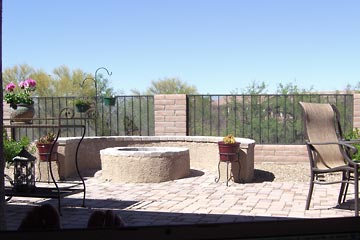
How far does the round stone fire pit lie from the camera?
7.00 metres

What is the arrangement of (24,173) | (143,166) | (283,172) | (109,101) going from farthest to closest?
1. (109,101)
2. (283,172)
3. (143,166)
4. (24,173)

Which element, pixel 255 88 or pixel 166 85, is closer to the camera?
pixel 255 88

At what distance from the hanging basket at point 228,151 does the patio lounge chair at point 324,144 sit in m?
1.92

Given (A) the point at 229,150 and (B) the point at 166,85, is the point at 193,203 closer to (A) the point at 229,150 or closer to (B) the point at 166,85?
(A) the point at 229,150

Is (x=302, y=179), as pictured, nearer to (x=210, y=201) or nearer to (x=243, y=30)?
(x=210, y=201)

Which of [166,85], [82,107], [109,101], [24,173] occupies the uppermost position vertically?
[166,85]

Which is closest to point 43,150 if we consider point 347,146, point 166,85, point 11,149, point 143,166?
point 11,149

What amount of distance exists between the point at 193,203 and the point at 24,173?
6.39 feet

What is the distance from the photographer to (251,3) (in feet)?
32.3

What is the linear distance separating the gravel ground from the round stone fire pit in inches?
54.0

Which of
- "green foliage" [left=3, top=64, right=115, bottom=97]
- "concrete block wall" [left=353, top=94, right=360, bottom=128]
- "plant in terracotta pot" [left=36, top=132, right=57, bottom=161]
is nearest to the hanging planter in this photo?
"plant in terracotta pot" [left=36, top=132, right=57, bottom=161]

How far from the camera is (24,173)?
16.2 ft

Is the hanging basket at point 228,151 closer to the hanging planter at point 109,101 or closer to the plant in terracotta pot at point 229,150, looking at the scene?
the plant in terracotta pot at point 229,150

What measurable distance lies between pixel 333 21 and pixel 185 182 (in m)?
9.32
